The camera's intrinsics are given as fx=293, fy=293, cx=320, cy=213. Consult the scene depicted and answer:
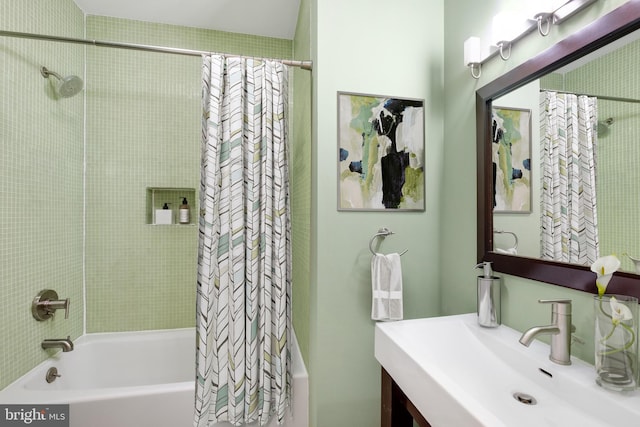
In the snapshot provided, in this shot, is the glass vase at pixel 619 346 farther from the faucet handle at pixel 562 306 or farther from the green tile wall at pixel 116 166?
the green tile wall at pixel 116 166

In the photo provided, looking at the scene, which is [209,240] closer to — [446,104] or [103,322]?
[446,104]

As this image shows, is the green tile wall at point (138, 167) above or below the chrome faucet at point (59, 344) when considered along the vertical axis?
above

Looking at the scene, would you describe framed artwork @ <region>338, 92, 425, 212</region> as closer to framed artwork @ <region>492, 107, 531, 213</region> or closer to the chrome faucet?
framed artwork @ <region>492, 107, 531, 213</region>

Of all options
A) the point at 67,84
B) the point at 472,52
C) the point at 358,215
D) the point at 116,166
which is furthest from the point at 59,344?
the point at 472,52

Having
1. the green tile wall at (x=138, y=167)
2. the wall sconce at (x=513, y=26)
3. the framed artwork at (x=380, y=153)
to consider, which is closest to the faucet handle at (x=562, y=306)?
the framed artwork at (x=380, y=153)

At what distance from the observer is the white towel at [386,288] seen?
1300mm

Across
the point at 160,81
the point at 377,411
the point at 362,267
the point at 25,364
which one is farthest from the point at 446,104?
the point at 25,364

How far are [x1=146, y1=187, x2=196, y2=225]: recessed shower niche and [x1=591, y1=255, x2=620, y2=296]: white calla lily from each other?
2.21 meters

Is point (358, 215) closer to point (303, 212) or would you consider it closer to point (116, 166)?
point (303, 212)

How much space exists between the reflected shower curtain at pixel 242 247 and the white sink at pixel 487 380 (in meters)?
0.60

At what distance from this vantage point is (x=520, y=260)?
3.41ft

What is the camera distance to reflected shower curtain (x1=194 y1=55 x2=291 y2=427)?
1349 millimetres

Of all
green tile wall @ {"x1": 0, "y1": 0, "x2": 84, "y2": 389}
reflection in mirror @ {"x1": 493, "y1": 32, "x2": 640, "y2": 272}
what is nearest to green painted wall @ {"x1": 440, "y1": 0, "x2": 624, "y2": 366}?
reflection in mirror @ {"x1": 493, "y1": 32, "x2": 640, "y2": 272}

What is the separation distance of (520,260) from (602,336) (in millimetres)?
347
